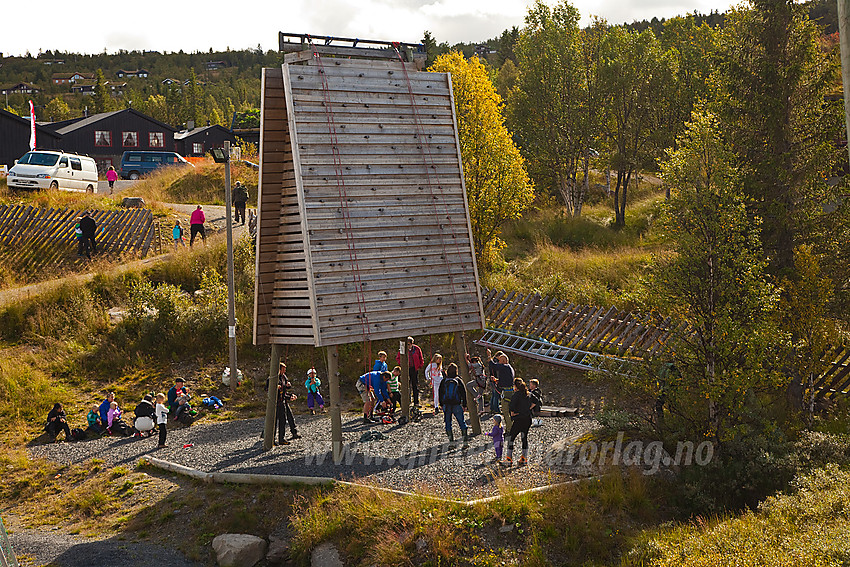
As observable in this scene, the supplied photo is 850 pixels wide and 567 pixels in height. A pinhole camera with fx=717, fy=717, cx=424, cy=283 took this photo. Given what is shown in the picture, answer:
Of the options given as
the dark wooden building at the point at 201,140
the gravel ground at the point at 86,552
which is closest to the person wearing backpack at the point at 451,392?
the gravel ground at the point at 86,552

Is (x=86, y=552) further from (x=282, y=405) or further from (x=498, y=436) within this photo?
(x=498, y=436)

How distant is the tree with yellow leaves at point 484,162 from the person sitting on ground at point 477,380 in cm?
1103

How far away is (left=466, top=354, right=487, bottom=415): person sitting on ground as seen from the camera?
15.0 m

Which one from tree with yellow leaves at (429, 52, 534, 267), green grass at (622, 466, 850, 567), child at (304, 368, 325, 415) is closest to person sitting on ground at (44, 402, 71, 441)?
child at (304, 368, 325, 415)

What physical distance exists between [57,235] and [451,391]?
21008 millimetres

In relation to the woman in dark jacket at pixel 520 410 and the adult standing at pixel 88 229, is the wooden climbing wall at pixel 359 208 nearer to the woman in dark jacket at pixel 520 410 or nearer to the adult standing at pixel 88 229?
the woman in dark jacket at pixel 520 410

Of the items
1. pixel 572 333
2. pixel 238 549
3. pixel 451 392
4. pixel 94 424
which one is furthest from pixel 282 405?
pixel 572 333

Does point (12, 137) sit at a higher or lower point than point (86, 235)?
higher

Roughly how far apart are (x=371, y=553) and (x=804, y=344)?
10546 mm

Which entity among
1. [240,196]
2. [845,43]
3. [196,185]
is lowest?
[845,43]

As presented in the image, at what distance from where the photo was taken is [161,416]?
52.6 feet

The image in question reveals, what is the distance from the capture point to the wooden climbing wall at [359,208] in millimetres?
13188

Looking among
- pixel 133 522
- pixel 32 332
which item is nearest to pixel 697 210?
pixel 133 522

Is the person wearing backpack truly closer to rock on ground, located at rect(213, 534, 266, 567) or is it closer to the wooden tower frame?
the wooden tower frame
